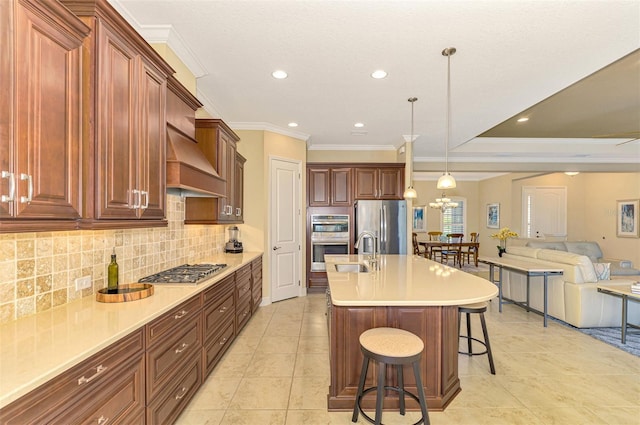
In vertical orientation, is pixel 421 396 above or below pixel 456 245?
below

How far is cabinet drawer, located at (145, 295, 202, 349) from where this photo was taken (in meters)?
1.65

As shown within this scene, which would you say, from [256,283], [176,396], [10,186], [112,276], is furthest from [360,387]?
[256,283]

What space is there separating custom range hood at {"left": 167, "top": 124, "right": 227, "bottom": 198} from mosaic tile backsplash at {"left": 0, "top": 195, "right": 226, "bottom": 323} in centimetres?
52

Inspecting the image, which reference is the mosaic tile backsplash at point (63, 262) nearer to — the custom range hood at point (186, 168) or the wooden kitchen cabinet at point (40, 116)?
the wooden kitchen cabinet at point (40, 116)

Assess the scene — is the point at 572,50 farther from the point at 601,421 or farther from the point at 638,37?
the point at 601,421

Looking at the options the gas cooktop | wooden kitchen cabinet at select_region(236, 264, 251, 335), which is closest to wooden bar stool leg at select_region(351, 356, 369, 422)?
the gas cooktop

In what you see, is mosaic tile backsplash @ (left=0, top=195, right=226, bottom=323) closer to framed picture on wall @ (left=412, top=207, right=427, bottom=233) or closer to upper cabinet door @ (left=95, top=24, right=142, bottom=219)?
upper cabinet door @ (left=95, top=24, right=142, bottom=219)

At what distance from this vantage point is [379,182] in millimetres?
5711

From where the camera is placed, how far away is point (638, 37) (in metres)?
2.41

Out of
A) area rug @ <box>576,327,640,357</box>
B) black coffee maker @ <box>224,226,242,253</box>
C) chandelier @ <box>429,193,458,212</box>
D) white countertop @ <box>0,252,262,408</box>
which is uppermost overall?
chandelier @ <box>429,193,458,212</box>

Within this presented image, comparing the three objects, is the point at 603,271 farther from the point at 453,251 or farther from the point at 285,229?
the point at 453,251

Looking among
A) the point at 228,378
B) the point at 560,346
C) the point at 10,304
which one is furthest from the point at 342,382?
the point at 560,346

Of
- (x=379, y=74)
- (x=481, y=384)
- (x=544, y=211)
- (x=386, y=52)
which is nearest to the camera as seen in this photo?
(x=481, y=384)

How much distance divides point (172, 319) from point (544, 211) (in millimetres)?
10390
